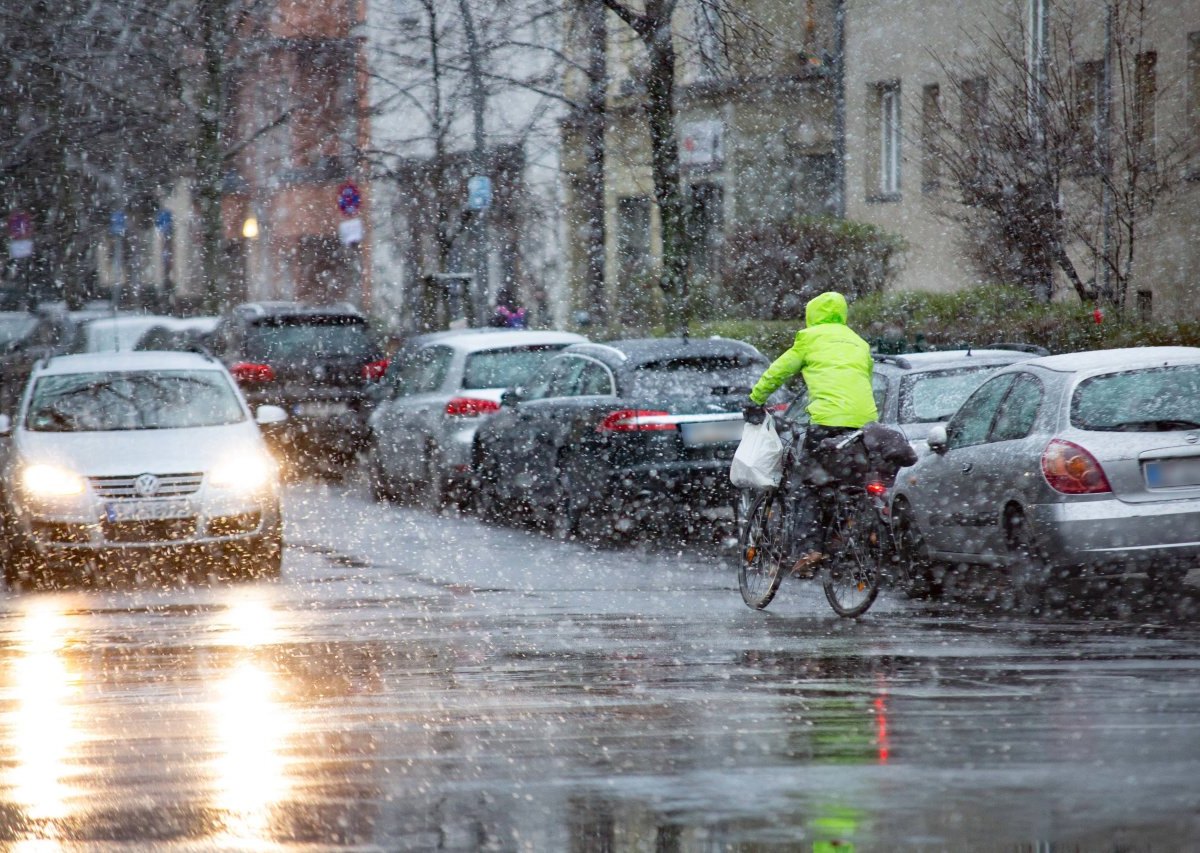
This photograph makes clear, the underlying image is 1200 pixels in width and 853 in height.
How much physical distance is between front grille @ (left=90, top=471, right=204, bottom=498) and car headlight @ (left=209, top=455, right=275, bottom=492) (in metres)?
0.18

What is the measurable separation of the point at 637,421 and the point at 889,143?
19.5 m

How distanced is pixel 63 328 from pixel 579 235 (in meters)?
13.5

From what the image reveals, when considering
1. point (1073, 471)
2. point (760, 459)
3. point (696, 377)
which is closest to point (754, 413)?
point (760, 459)

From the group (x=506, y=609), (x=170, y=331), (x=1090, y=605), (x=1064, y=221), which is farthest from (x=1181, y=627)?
(x=170, y=331)

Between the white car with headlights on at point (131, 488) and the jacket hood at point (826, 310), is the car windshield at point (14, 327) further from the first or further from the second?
the jacket hood at point (826, 310)

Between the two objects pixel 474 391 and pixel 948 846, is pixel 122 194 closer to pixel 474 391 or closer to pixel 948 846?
pixel 474 391

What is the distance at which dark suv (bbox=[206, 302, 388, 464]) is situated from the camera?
23.6 meters

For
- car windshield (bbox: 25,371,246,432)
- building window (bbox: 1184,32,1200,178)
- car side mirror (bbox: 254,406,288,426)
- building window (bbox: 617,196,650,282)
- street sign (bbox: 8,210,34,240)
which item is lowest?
car side mirror (bbox: 254,406,288,426)

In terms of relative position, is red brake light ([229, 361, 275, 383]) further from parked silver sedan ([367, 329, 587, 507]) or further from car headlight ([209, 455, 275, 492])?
car headlight ([209, 455, 275, 492])

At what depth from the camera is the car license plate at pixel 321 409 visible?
23703 mm

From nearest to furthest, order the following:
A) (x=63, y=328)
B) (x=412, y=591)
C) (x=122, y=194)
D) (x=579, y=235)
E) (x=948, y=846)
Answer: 1. (x=948, y=846)
2. (x=412, y=591)
3. (x=63, y=328)
4. (x=579, y=235)
5. (x=122, y=194)

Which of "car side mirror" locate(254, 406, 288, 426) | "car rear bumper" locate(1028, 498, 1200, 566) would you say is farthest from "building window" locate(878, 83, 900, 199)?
"car rear bumper" locate(1028, 498, 1200, 566)

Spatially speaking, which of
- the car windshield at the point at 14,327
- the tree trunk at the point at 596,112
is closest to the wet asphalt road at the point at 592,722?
the tree trunk at the point at 596,112

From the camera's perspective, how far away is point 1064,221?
21500 mm
